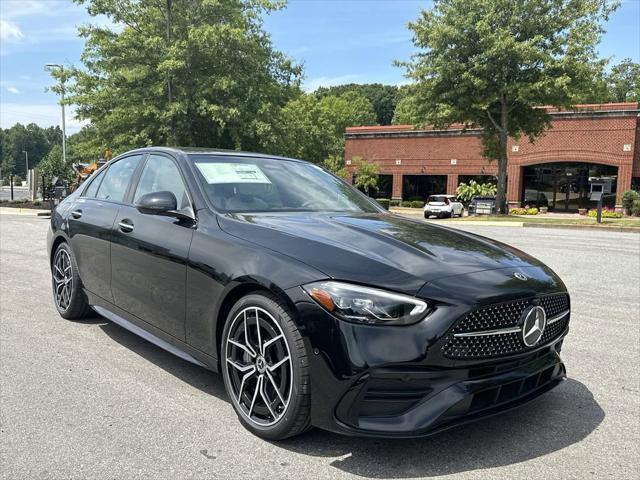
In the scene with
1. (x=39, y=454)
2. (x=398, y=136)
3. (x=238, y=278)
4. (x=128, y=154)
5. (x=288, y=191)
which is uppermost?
(x=398, y=136)

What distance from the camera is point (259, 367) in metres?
2.97

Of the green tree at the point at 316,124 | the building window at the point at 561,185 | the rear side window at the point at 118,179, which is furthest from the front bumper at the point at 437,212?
the rear side window at the point at 118,179

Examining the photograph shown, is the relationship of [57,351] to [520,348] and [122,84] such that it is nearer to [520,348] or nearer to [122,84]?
[520,348]

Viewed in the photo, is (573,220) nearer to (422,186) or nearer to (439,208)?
(439,208)

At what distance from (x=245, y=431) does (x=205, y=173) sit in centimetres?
176

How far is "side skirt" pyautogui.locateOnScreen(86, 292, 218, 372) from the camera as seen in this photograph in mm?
3396

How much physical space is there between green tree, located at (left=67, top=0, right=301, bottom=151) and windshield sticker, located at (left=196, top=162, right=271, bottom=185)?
21407mm

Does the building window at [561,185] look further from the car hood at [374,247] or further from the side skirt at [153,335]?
the side skirt at [153,335]

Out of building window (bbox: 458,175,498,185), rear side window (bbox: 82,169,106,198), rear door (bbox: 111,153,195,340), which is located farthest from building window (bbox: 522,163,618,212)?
rear door (bbox: 111,153,195,340)

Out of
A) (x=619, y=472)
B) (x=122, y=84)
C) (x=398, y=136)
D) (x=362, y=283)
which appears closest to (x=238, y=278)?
(x=362, y=283)

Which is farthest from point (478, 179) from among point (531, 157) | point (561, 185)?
point (561, 185)

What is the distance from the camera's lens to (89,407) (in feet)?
11.1

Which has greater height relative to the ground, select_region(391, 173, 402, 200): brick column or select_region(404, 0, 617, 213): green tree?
select_region(404, 0, 617, 213): green tree

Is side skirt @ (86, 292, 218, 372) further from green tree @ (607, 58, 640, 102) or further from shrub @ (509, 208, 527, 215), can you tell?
green tree @ (607, 58, 640, 102)
